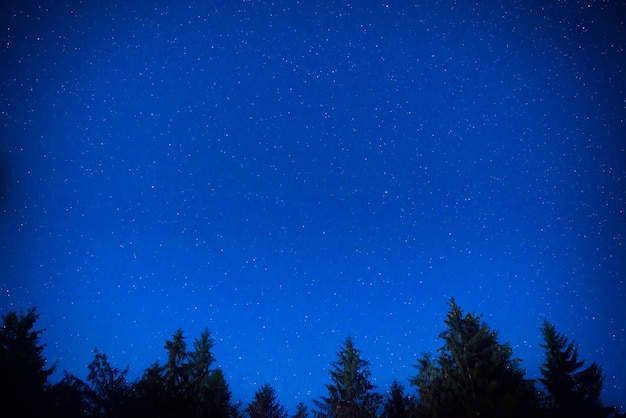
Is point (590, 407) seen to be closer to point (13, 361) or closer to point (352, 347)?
point (352, 347)

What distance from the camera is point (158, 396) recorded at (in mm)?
13352

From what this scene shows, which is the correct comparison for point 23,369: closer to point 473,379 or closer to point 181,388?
point 181,388

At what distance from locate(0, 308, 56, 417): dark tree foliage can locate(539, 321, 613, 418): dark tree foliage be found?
90.1 ft

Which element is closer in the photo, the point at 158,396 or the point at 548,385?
the point at 158,396

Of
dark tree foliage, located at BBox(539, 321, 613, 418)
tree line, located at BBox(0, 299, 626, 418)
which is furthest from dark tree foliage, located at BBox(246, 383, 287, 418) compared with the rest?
dark tree foliage, located at BBox(539, 321, 613, 418)

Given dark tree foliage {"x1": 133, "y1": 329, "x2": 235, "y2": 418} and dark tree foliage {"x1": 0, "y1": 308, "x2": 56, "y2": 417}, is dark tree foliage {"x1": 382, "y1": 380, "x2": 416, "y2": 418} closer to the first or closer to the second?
dark tree foliage {"x1": 133, "y1": 329, "x2": 235, "y2": 418}

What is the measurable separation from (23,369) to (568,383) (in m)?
30.5

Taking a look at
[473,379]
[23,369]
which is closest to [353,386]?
[473,379]

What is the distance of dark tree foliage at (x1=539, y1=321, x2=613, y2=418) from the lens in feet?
57.8

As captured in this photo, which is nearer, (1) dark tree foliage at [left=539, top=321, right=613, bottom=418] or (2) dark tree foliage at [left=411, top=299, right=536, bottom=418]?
(2) dark tree foliage at [left=411, top=299, right=536, bottom=418]

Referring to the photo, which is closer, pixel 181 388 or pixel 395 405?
pixel 181 388

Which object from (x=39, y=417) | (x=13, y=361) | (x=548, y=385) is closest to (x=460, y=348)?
(x=548, y=385)

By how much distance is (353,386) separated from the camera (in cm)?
2144

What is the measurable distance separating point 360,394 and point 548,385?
10.8 meters
